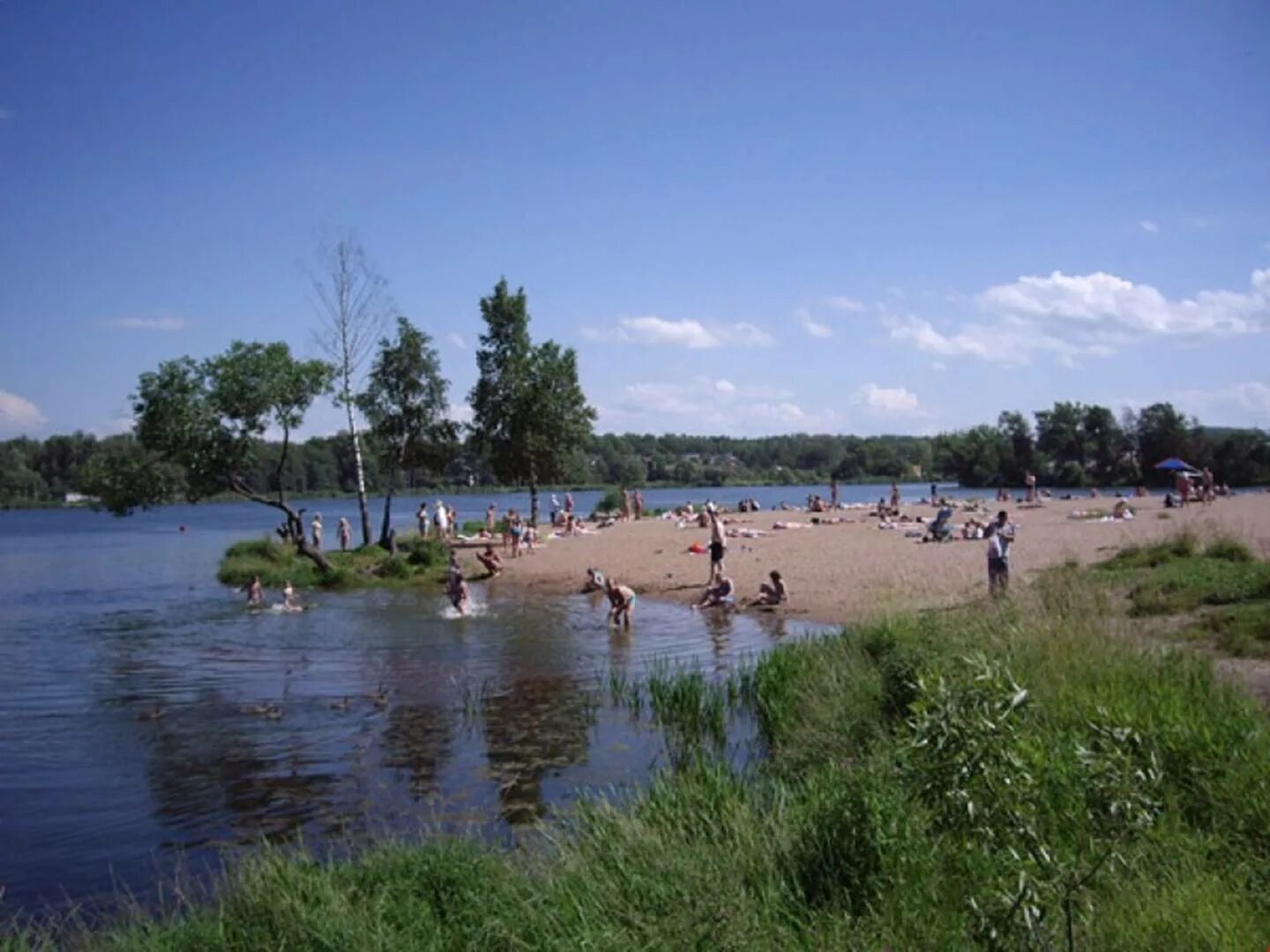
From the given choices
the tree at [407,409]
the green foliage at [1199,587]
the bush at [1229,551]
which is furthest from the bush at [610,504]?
the green foliage at [1199,587]

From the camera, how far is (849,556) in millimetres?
30203

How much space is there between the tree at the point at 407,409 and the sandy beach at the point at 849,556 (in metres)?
5.28

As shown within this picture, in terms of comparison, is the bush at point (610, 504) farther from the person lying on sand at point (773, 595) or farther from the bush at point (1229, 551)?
the bush at point (1229, 551)

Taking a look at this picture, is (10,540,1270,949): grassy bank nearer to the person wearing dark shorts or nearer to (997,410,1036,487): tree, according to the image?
the person wearing dark shorts

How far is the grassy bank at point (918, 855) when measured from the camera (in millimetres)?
4406

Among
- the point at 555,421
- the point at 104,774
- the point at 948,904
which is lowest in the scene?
the point at 104,774

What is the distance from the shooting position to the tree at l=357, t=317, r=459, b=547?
3791 centimetres

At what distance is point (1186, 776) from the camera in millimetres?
6633

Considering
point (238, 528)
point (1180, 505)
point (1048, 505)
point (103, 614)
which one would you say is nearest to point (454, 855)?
point (103, 614)

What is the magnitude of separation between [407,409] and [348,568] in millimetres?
7727

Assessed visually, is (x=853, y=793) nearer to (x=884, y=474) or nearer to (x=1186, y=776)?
(x=1186, y=776)

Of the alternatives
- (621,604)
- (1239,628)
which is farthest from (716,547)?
(1239,628)

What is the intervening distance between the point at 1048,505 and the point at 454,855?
166 ft

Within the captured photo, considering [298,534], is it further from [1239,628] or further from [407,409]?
[1239,628]
